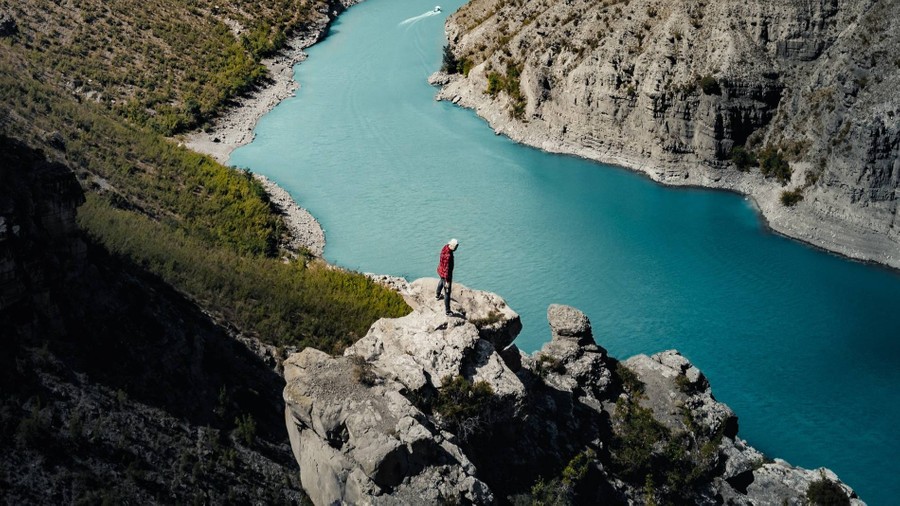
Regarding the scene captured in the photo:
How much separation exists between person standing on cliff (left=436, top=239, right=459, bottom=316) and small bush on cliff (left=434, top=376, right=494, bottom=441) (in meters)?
2.66

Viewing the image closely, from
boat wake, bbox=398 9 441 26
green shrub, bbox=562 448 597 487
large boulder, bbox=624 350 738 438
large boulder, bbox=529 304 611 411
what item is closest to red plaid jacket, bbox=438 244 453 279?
large boulder, bbox=529 304 611 411

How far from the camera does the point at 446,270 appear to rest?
1048 inches

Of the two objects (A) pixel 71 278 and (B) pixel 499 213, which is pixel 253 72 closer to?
(B) pixel 499 213

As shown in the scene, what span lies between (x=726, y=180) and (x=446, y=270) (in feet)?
124

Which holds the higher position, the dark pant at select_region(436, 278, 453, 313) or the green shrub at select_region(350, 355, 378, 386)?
the dark pant at select_region(436, 278, 453, 313)

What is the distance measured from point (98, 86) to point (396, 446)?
181 ft

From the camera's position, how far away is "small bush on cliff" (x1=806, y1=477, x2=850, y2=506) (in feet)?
100

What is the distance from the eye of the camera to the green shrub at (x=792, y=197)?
2158 inches

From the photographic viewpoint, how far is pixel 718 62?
2351 inches

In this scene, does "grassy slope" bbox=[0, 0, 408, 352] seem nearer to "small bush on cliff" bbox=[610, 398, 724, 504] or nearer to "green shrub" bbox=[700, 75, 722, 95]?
"small bush on cliff" bbox=[610, 398, 724, 504]

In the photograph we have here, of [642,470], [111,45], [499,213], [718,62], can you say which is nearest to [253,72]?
[111,45]

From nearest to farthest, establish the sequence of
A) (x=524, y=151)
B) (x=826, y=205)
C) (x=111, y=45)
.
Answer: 1. (x=826, y=205)
2. (x=524, y=151)
3. (x=111, y=45)

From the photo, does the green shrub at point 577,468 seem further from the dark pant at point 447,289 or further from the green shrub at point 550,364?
the dark pant at point 447,289

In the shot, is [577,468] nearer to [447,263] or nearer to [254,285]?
[447,263]
